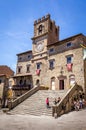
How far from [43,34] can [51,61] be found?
6.71 m

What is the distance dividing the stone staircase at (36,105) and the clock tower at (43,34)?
10250 millimetres

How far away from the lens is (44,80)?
30328 millimetres

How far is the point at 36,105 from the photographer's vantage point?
67.4ft

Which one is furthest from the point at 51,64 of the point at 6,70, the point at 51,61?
the point at 6,70

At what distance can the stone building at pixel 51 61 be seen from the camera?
26297 millimetres

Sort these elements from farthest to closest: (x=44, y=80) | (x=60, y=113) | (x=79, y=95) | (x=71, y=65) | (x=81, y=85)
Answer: (x=44, y=80) → (x=71, y=65) → (x=81, y=85) → (x=79, y=95) → (x=60, y=113)

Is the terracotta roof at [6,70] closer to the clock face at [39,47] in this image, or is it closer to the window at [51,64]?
the clock face at [39,47]

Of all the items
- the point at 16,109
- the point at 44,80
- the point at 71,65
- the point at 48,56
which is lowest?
the point at 16,109

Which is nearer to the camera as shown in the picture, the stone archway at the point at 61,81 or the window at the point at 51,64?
the stone archway at the point at 61,81

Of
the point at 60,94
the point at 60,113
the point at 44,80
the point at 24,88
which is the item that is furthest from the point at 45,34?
the point at 60,113

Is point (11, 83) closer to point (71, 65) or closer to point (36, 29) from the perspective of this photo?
point (36, 29)

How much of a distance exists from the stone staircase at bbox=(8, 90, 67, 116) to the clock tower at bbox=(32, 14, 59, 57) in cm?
1025

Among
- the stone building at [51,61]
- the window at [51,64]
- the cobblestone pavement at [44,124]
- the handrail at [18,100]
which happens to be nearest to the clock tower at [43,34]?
the stone building at [51,61]

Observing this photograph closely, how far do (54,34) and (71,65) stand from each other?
36.3 ft
